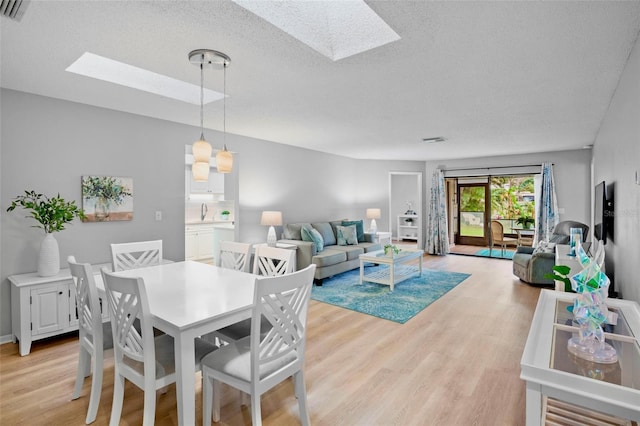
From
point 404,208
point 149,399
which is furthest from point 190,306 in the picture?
point 404,208

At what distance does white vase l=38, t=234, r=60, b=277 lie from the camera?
3145mm

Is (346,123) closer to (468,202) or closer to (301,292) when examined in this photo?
(301,292)

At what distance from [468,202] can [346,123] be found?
6.49 meters

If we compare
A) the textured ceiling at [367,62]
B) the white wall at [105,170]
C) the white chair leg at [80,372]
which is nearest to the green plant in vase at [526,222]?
the textured ceiling at [367,62]

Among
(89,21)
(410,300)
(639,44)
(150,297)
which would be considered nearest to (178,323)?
(150,297)

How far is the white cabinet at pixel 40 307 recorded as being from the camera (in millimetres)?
2957

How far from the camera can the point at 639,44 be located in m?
2.10

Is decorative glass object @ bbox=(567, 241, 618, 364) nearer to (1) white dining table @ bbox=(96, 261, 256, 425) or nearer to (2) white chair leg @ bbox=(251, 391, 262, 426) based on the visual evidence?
(2) white chair leg @ bbox=(251, 391, 262, 426)

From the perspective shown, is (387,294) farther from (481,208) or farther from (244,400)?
(481,208)

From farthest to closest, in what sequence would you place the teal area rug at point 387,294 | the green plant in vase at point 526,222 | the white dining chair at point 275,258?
the green plant in vase at point 526,222 < the teal area rug at point 387,294 < the white dining chair at point 275,258

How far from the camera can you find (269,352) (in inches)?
71.8

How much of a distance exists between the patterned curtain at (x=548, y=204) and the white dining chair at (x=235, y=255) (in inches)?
262

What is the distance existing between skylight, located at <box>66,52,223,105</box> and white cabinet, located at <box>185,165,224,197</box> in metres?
4.24

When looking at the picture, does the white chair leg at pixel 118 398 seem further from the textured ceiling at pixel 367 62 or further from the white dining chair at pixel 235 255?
the textured ceiling at pixel 367 62
